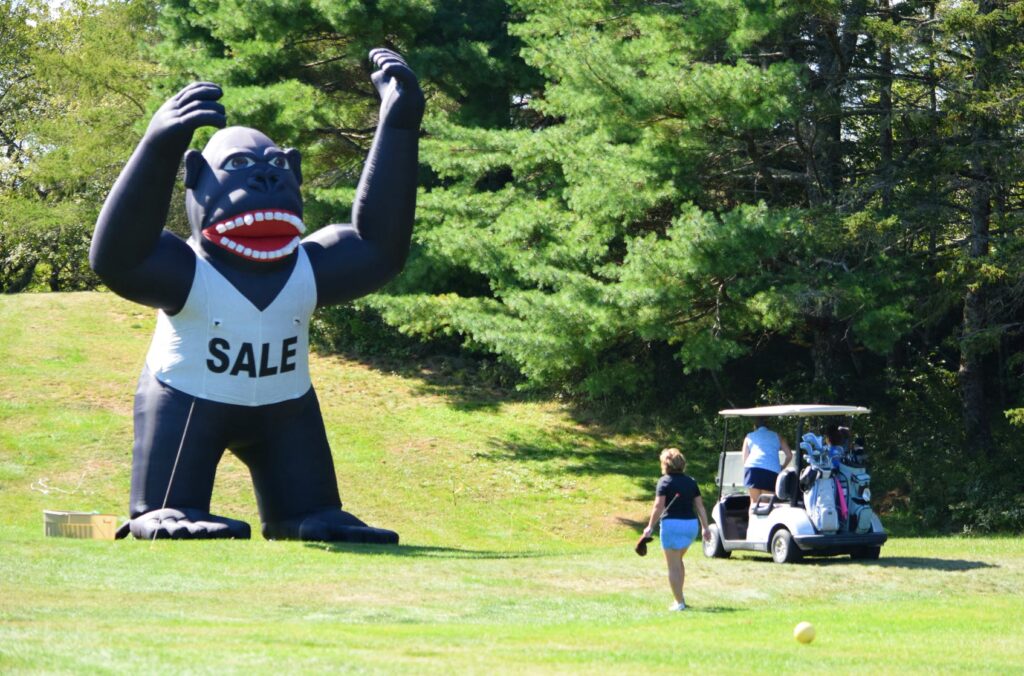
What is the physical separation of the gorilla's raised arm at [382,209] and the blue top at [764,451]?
13.4ft

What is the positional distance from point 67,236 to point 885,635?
29.3 meters

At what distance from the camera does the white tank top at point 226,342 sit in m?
12.7

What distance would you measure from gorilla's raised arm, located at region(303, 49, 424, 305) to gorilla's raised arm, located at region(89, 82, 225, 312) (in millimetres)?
1572

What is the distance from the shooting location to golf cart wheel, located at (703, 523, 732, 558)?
14137 millimetres

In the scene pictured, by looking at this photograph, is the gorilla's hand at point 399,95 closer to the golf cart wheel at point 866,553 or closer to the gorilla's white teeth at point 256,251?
the gorilla's white teeth at point 256,251

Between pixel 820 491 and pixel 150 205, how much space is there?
6782mm

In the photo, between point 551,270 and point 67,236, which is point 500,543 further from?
point 67,236

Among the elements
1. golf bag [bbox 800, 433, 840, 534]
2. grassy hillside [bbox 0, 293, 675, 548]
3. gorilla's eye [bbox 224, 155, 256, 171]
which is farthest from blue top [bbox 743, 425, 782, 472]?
gorilla's eye [bbox 224, 155, 256, 171]

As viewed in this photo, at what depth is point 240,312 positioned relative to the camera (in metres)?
12.7

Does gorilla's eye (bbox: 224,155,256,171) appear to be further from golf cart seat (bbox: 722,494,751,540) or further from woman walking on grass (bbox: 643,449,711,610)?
golf cart seat (bbox: 722,494,751,540)

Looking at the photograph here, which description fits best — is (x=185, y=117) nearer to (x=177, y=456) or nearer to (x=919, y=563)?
(x=177, y=456)

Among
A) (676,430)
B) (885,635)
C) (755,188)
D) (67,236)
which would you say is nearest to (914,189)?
(755,188)

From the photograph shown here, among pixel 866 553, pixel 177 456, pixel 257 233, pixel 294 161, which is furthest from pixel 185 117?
pixel 866 553

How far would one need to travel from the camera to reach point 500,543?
1856 centimetres
